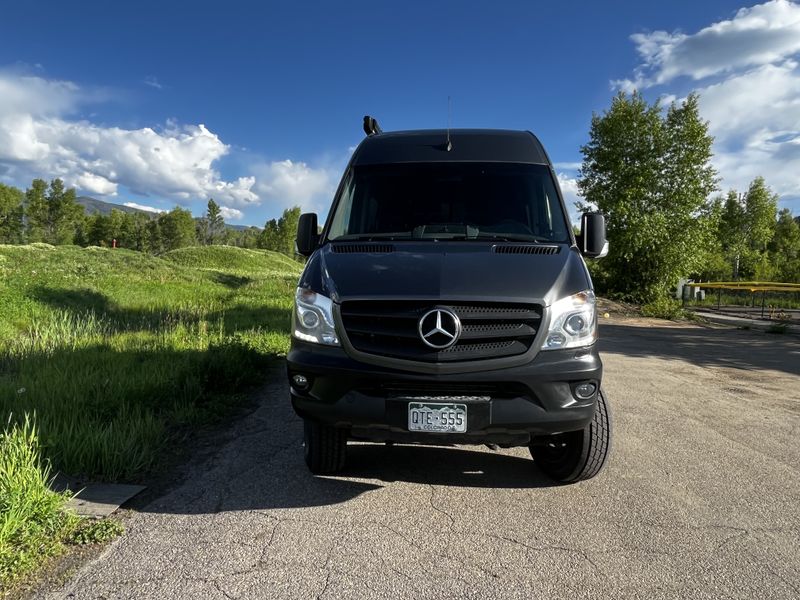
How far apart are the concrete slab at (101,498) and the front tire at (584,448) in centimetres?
246

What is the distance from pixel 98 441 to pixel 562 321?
10.2ft

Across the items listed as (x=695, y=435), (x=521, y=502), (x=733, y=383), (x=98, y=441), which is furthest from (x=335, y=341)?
(x=733, y=383)

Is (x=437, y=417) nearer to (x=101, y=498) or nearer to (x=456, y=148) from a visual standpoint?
(x=101, y=498)

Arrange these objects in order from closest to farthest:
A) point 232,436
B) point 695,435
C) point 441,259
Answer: point 441,259 < point 232,436 < point 695,435

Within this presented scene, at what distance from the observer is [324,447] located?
11.4ft

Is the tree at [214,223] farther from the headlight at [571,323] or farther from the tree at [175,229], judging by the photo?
the headlight at [571,323]

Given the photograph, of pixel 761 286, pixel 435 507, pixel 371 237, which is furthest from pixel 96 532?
pixel 761 286

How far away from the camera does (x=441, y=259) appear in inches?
130

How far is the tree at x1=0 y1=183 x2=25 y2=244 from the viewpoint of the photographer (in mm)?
74688

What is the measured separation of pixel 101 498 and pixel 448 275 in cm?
243

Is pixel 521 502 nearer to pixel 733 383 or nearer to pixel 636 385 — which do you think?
pixel 636 385

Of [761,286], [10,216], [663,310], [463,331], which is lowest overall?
[663,310]

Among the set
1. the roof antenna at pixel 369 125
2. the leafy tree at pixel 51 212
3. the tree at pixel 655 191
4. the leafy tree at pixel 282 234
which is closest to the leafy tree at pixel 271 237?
the leafy tree at pixel 282 234

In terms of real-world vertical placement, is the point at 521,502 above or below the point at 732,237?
below
